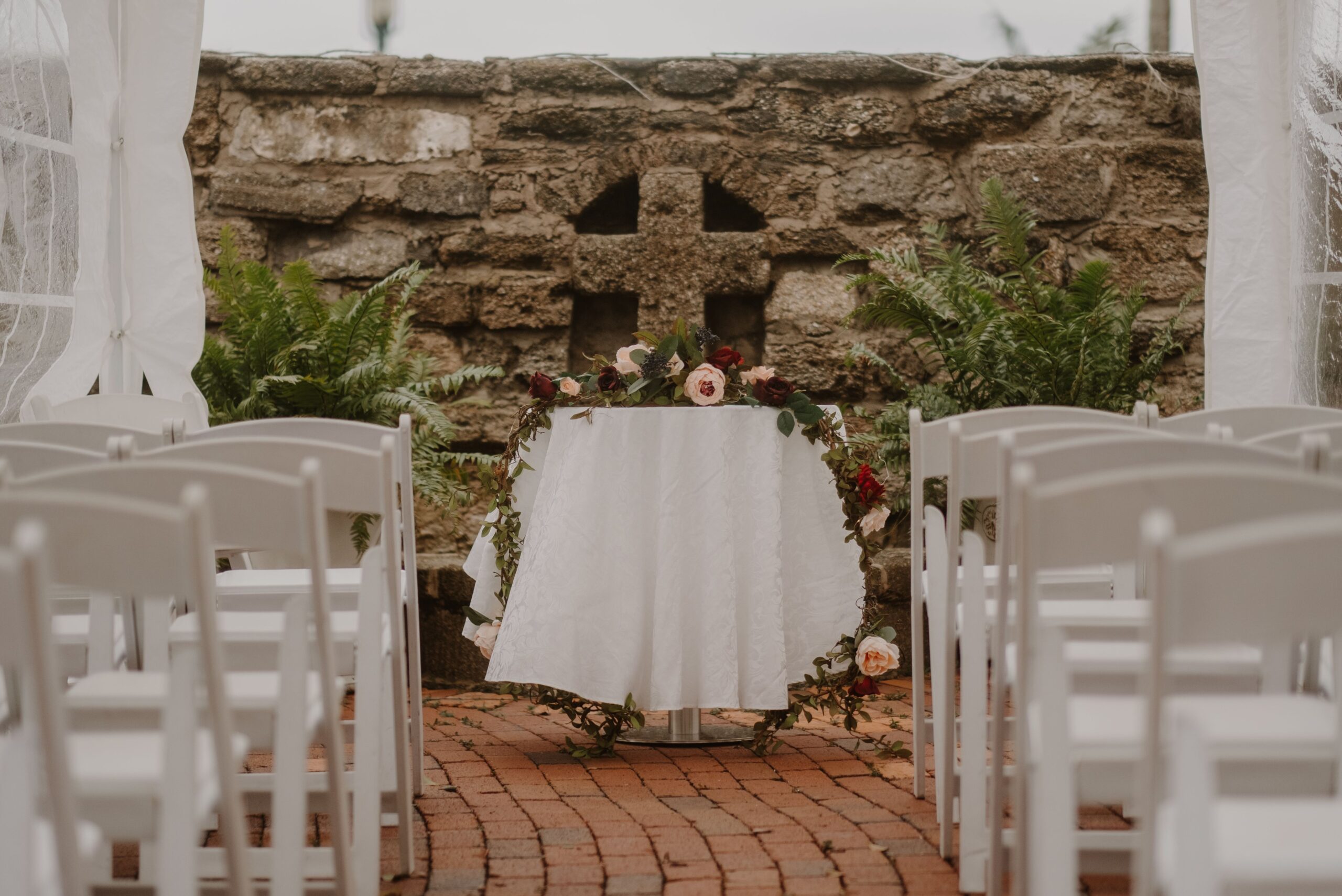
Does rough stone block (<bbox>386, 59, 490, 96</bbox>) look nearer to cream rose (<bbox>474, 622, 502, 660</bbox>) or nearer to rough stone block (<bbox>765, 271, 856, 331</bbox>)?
rough stone block (<bbox>765, 271, 856, 331</bbox>)

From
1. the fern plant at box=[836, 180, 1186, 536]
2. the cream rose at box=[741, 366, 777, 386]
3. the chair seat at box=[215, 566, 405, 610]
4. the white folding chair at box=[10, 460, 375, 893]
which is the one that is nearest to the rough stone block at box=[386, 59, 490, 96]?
the fern plant at box=[836, 180, 1186, 536]

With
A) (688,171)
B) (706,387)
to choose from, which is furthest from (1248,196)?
(688,171)

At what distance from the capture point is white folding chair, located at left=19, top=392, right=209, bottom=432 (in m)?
3.53

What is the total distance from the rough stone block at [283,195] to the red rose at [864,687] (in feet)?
10.6

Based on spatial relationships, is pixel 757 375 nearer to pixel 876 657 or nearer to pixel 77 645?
pixel 876 657

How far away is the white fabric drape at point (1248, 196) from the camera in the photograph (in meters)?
4.08

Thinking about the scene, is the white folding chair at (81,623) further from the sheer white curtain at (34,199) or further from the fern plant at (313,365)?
the fern plant at (313,365)

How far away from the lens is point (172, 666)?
4.61 ft

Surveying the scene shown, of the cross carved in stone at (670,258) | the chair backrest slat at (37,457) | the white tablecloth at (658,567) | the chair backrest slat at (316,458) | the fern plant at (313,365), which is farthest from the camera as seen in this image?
the cross carved in stone at (670,258)

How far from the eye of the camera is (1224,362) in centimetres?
414

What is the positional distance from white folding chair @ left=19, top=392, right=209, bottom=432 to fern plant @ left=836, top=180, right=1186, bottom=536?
219 centimetres

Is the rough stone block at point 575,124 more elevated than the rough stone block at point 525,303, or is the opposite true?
the rough stone block at point 575,124

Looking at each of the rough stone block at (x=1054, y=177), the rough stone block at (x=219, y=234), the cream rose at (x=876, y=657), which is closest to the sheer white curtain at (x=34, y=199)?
the rough stone block at (x=219, y=234)

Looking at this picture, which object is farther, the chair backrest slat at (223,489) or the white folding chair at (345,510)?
the white folding chair at (345,510)
